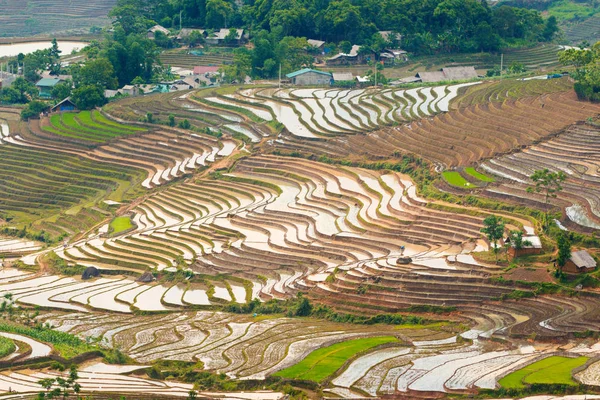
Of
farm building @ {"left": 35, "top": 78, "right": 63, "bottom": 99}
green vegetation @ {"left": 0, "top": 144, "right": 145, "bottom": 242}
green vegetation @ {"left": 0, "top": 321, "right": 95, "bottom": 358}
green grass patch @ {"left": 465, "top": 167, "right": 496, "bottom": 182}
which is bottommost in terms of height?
green vegetation @ {"left": 0, "top": 144, "right": 145, "bottom": 242}

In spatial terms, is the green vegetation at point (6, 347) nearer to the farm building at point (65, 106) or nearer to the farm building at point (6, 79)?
the farm building at point (65, 106)

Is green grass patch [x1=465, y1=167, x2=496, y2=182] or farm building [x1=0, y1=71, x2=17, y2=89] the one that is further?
farm building [x1=0, y1=71, x2=17, y2=89]

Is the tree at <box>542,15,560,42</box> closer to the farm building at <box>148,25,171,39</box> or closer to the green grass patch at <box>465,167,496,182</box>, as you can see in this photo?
the farm building at <box>148,25,171,39</box>

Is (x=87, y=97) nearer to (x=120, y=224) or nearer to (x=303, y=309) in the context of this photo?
(x=120, y=224)

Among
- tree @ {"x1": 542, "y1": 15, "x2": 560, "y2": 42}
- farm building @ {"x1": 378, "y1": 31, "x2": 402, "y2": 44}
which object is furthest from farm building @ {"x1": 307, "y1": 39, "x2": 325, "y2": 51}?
tree @ {"x1": 542, "y1": 15, "x2": 560, "y2": 42}

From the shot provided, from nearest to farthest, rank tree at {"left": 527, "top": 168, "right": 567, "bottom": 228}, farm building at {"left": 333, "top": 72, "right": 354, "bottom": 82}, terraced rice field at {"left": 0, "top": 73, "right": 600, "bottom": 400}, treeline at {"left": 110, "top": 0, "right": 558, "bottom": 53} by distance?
1. terraced rice field at {"left": 0, "top": 73, "right": 600, "bottom": 400}
2. tree at {"left": 527, "top": 168, "right": 567, "bottom": 228}
3. farm building at {"left": 333, "top": 72, "right": 354, "bottom": 82}
4. treeline at {"left": 110, "top": 0, "right": 558, "bottom": 53}

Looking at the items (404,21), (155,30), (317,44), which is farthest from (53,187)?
(404,21)

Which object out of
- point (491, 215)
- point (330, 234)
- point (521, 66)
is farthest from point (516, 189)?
point (521, 66)

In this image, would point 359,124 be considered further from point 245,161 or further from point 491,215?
point 491,215
